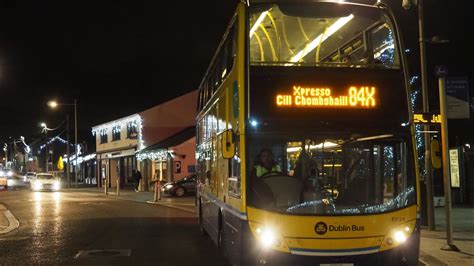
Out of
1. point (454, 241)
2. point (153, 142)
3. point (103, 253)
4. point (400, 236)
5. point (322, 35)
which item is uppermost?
point (322, 35)

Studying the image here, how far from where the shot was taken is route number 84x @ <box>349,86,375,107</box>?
7781 mm

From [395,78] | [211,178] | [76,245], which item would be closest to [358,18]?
[395,78]

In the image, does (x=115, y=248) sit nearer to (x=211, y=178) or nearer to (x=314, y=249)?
(x=211, y=178)

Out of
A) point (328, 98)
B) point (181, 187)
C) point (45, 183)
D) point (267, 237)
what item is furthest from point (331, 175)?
point (45, 183)

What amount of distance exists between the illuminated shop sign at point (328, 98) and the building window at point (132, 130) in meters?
37.0

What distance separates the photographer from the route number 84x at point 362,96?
7.78m

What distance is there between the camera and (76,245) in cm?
1294

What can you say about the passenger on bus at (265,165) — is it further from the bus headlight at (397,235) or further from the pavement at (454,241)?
the pavement at (454,241)

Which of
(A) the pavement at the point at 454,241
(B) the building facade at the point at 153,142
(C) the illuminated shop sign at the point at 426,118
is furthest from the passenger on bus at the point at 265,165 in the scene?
(B) the building facade at the point at 153,142

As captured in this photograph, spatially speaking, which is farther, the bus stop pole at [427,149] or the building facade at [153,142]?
the building facade at [153,142]

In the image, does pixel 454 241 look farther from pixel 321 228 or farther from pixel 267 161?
pixel 267 161

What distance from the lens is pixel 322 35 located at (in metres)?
8.64

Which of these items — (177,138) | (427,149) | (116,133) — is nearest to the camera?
(427,149)

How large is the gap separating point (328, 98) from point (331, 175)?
1.14 m
